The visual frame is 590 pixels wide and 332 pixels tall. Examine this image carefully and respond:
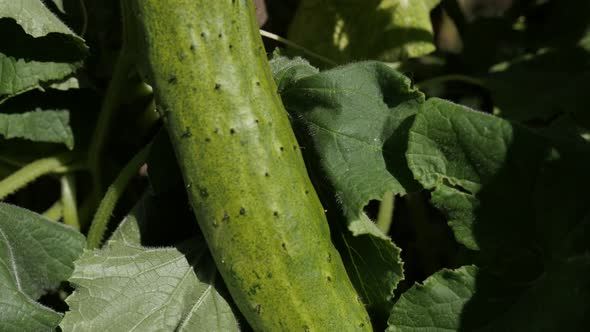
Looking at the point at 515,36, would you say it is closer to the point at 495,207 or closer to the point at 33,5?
the point at 495,207

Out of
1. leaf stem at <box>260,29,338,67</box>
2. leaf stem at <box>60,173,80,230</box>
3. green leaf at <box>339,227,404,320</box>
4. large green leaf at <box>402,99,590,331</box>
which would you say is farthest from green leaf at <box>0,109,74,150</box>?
large green leaf at <box>402,99,590,331</box>

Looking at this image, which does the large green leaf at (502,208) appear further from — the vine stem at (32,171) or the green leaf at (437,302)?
the vine stem at (32,171)

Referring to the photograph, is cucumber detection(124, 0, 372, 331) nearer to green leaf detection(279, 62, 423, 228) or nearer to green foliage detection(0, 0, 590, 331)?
green foliage detection(0, 0, 590, 331)

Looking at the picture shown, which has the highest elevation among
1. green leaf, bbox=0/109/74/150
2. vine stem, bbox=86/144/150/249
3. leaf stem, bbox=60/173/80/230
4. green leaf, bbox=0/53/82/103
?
green leaf, bbox=0/53/82/103

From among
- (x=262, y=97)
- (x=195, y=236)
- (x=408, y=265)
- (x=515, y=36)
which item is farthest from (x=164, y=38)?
(x=515, y=36)

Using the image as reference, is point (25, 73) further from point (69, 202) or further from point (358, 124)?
point (358, 124)

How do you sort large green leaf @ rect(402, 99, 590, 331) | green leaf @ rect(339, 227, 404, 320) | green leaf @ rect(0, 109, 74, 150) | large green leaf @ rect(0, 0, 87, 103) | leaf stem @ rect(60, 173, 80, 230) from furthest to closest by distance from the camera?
1. leaf stem @ rect(60, 173, 80, 230)
2. green leaf @ rect(0, 109, 74, 150)
3. large green leaf @ rect(0, 0, 87, 103)
4. green leaf @ rect(339, 227, 404, 320)
5. large green leaf @ rect(402, 99, 590, 331)

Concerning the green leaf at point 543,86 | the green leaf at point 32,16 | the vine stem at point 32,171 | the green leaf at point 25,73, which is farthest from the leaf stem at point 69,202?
the green leaf at point 543,86
